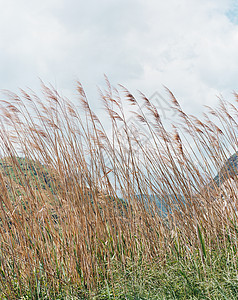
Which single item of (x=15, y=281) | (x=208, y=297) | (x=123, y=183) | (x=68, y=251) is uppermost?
(x=123, y=183)

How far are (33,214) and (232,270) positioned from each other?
1.58 metres

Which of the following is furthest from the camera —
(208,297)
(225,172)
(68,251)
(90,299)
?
(225,172)

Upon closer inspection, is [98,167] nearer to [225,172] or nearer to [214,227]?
[214,227]

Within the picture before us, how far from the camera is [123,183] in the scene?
99.3 inches

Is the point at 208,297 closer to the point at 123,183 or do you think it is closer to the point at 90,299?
the point at 90,299

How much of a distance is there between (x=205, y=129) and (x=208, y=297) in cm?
167

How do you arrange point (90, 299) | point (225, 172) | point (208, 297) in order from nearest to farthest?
1. point (208, 297)
2. point (90, 299)
3. point (225, 172)

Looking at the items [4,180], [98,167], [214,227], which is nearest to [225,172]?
[214,227]

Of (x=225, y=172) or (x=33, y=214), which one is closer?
(x=33, y=214)

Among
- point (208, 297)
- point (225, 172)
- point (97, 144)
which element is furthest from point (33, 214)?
point (225, 172)

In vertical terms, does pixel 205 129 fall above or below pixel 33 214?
above

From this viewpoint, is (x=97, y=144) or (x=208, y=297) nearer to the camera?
(x=208, y=297)

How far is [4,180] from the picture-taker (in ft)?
7.51

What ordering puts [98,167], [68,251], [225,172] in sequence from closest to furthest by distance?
[68,251]
[98,167]
[225,172]
